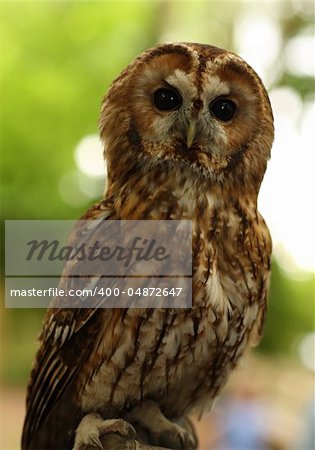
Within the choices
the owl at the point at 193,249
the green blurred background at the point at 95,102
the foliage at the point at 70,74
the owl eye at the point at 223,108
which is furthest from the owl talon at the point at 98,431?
the foliage at the point at 70,74

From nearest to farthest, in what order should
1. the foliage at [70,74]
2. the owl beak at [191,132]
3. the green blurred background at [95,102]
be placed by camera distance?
the owl beak at [191,132]
the green blurred background at [95,102]
the foliage at [70,74]

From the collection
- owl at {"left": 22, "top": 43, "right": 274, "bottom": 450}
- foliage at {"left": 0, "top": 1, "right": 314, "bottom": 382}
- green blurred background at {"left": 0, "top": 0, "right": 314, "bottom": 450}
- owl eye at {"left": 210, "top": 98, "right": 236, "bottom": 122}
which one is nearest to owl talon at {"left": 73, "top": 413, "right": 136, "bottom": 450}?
owl at {"left": 22, "top": 43, "right": 274, "bottom": 450}

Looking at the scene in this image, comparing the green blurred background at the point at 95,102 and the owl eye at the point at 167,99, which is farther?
the green blurred background at the point at 95,102

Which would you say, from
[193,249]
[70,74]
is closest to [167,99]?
[193,249]

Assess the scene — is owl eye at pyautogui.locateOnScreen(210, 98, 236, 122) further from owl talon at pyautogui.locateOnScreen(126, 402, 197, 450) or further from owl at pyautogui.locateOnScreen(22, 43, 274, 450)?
owl talon at pyautogui.locateOnScreen(126, 402, 197, 450)

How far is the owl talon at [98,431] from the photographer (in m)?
0.65

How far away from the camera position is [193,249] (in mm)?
666

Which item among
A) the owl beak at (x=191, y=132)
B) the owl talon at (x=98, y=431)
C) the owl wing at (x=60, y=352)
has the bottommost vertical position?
the owl talon at (x=98, y=431)

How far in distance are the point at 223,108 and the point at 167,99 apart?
68 millimetres

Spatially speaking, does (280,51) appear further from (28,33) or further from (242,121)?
(28,33)

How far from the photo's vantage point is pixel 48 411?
708mm

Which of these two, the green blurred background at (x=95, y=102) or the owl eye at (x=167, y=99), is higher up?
the green blurred background at (x=95, y=102)

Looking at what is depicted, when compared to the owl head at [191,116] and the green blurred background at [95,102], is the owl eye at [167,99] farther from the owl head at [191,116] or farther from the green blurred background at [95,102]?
the green blurred background at [95,102]

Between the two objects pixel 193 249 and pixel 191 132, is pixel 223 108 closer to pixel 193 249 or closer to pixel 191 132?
pixel 191 132
